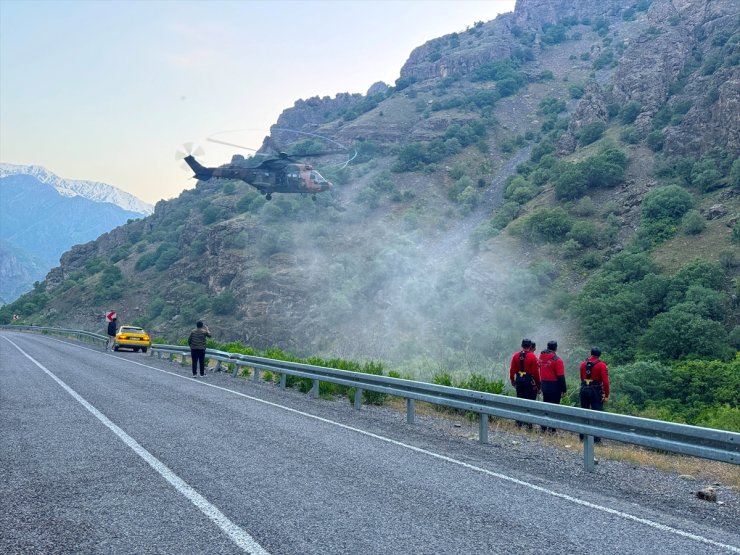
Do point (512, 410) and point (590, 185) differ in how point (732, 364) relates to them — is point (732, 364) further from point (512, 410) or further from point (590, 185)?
point (590, 185)

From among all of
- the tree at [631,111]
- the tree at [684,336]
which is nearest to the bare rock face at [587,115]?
the tree at [631,111]

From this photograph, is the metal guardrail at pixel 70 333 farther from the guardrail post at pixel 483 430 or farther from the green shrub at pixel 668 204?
the green shrub at pixel 668 204

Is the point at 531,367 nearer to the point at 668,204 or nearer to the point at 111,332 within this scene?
the point at 111,332

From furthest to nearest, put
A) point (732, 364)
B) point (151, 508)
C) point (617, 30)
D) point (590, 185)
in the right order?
point (617, 30), point (590, 185), point (732, 364), point (151, 508)

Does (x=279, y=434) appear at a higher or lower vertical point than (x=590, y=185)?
lower

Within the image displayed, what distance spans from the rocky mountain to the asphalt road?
51.3 ft

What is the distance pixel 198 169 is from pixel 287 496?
2958 cm

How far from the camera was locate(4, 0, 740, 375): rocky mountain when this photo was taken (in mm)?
40000

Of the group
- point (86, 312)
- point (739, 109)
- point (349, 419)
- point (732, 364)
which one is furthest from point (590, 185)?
point (86, 312)

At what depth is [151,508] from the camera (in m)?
5.06

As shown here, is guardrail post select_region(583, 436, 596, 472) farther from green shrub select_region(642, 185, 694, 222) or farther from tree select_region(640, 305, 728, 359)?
green shrub select_region(642, 185, 694, 222)

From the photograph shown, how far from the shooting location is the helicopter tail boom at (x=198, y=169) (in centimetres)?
3247

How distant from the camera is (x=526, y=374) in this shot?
10430 millimetres

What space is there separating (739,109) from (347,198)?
41865 millimetres
